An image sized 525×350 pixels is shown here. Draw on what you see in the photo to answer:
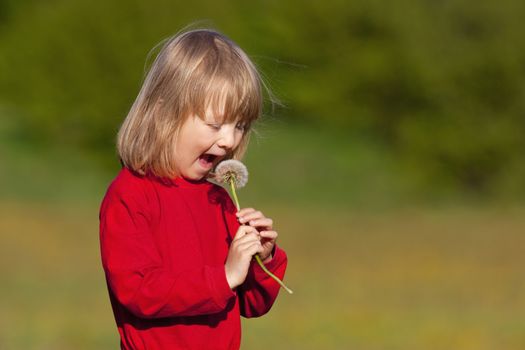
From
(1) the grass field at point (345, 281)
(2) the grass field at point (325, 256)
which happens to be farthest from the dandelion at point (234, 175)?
(1) the grass field at point (345, 281)

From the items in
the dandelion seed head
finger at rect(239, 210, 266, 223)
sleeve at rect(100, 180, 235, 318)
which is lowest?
sleeve at rect(100, 180, 235, 318)

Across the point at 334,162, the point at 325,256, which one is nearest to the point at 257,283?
the point at 325,256

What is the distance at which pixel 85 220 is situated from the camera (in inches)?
882

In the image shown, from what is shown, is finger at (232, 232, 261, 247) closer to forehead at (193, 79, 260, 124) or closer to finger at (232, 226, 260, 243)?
finger at (232, 226, 260, 243)

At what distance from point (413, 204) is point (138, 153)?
2771 centimetres

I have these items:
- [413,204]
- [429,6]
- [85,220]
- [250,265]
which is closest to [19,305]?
[250,265]

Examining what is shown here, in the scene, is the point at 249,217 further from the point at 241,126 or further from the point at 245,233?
the point at 241,126

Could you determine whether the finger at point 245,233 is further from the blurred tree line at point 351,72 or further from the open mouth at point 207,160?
the blurred tree line at point 351,72

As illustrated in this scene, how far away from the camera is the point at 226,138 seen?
2.95 metres

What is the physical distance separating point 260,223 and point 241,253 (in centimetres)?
9

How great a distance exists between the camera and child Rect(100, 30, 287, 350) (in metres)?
2.86

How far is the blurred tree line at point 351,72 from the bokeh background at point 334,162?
0.06 meters

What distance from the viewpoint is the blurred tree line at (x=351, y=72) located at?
30859mm

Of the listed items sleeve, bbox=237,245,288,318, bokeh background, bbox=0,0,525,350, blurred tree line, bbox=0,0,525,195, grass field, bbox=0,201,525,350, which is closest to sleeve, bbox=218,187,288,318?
sleeve, bbox=237,245,288,318
